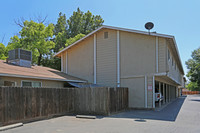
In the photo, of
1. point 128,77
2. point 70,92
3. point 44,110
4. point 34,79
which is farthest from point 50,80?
point 128,77

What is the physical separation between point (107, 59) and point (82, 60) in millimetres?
2648

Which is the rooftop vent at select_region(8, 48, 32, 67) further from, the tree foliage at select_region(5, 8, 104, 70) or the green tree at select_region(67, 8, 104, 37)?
the green tree at select_region(67, 8, 104, 37)

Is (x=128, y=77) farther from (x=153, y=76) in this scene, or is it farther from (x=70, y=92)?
(x=70, y=92)

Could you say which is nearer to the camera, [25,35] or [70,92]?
[70,92]

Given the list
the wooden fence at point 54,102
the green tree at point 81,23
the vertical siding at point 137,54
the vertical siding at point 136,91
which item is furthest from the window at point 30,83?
the green tree at point 81,23

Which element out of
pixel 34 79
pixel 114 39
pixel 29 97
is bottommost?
pixel 29 97

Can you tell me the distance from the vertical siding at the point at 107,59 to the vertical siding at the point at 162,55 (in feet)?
11.4

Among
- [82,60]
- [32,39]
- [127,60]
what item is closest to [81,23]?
[32,39]

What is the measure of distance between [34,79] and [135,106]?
24.0 feet

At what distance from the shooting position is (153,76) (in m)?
12.6

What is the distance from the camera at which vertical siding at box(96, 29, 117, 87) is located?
1445 centimetres

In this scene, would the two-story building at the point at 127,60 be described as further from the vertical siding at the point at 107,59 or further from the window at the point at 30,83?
the window at the point at 30,83

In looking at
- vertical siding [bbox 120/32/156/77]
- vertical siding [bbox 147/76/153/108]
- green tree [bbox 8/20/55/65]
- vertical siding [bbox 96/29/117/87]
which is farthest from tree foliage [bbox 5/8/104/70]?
vertical siding [bbox 147/76/153/108]

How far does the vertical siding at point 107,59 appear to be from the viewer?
14.5 m
